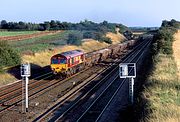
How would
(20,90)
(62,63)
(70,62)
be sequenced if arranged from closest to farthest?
1. (20,90)
2. (62,63)
3. (70,62)

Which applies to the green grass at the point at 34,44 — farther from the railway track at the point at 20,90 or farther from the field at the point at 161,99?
the field at the point at 161,99

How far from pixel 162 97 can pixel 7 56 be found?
24967 mm

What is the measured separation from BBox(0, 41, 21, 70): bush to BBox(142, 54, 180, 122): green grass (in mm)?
17881

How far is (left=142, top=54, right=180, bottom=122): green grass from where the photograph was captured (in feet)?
57.2

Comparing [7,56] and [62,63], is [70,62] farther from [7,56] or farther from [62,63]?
[7,56]

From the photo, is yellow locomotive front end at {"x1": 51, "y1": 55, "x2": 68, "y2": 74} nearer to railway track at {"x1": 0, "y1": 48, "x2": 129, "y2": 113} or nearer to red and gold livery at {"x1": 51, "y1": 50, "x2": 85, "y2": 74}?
red and gold livery at {"x1": 51, "y1": 50, "x2": 85, "y2": 74}

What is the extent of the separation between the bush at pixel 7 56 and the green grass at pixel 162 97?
17.9 m

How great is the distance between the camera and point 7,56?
43.1 metres

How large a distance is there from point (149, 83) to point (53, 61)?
17.3 meters

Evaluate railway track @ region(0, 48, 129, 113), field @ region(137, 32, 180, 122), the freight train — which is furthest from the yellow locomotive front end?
field @ region(137, 32, 180, 122)

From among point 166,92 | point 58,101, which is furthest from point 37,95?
point 166,92

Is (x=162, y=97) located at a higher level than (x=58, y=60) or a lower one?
lower

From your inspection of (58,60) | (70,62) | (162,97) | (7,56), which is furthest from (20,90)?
(162,97)

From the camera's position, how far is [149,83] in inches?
1006
